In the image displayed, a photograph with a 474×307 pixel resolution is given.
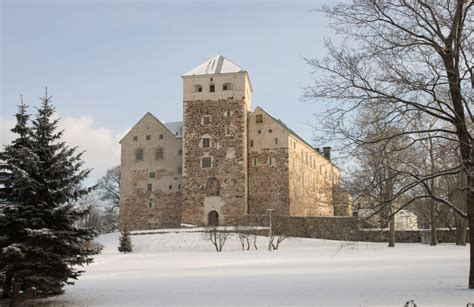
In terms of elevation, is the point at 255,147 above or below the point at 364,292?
above

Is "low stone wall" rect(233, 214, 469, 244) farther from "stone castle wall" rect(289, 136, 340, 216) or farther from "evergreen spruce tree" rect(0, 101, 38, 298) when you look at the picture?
"evergreen spruce tree" rect(0, 101, 38, 298)

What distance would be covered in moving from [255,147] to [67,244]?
36502 millimetres

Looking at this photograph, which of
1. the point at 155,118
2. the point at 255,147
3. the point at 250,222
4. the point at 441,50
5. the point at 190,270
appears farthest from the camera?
the point at 155,118

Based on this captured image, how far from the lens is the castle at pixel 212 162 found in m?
48.0

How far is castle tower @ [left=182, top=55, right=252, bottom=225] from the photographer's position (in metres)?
47.6

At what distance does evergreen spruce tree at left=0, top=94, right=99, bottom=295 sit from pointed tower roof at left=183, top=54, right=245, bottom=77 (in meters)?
35.7

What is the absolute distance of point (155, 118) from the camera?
5344 cm

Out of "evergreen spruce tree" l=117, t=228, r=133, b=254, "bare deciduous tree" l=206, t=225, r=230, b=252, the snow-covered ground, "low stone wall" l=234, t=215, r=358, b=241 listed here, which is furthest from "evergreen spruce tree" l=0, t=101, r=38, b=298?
"low stone wall" l=234, t=215, r=358, b=241

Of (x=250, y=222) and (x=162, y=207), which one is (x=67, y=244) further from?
(x=162, y=207)

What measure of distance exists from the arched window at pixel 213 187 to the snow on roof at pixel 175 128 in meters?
7.17

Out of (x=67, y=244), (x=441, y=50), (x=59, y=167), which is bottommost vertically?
(x=67, y=244)

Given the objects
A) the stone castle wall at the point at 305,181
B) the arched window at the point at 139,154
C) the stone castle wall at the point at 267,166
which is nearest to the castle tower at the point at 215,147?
the stone castle wall at the point at 267,166

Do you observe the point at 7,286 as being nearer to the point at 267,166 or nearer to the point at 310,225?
the point at 310,225

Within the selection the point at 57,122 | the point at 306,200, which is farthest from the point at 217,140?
the point at 57,122
